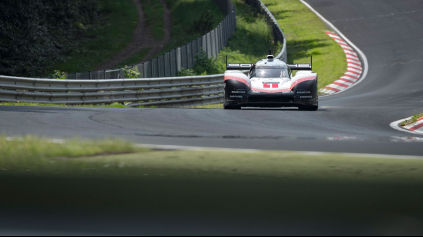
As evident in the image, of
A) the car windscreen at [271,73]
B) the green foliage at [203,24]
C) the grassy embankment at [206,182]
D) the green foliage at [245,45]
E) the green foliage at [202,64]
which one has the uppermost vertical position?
the green foliage at [203,24]

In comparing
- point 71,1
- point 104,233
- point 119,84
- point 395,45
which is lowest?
point 104,233

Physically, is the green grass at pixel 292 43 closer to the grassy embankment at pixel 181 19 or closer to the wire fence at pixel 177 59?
the wire fence at pixel 177 59

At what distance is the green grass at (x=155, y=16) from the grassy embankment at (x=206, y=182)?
32.3 meters

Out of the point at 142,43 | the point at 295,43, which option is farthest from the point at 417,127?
the point at 142,43

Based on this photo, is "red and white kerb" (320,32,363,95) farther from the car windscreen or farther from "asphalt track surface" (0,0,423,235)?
the car windscreen

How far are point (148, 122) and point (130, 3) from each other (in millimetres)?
38645

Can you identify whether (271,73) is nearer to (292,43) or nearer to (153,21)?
(292,43)

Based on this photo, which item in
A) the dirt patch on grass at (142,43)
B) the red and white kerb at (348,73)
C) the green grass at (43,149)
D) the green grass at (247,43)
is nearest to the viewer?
the green grass at (43,149)

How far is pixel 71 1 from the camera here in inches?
1373

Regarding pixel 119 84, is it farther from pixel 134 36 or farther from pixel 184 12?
pixel 184 12

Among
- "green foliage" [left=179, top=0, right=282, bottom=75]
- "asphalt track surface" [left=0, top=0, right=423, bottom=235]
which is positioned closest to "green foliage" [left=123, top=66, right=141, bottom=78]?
"green foliage" [left=179, top=0, right=282, bottom=75]

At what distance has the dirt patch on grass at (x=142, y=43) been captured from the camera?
32.5 m

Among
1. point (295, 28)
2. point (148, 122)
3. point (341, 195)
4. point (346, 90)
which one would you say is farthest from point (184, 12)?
point (341, 195)

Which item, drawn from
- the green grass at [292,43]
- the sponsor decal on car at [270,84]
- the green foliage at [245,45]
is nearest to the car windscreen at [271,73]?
the sponsor decal on car at [270,84]
